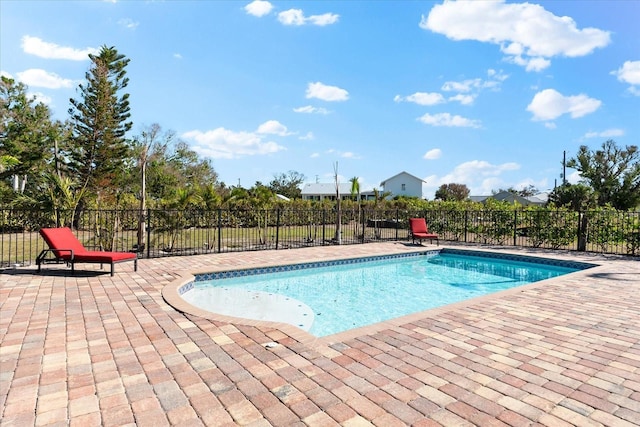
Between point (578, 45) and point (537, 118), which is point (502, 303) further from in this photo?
point (537, 118)

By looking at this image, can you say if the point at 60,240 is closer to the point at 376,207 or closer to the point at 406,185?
the point at 376,207

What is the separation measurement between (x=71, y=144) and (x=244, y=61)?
17622 mm

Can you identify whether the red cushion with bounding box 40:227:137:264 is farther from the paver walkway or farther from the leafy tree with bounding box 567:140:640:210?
the leafy tree with bounding box 567:140:640:210

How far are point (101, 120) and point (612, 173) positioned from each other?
42.2 metres

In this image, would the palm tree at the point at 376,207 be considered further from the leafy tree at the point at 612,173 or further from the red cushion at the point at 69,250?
the leafy tree at the point at 612,173

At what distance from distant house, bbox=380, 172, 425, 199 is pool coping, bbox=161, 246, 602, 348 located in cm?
4509

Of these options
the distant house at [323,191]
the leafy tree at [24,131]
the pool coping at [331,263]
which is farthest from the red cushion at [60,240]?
the distant house at [323,191]

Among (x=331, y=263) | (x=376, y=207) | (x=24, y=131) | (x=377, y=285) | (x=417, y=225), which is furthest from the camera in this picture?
(x=24, y=131)

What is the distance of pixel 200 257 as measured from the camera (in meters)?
9.59

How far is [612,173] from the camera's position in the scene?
1352 inches

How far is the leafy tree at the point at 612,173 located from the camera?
32.9 m

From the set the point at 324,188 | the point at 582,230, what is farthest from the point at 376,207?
the point at 324,188

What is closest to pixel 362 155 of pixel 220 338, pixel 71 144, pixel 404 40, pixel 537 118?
pixel 537 118

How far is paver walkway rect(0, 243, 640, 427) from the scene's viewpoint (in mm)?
2283
